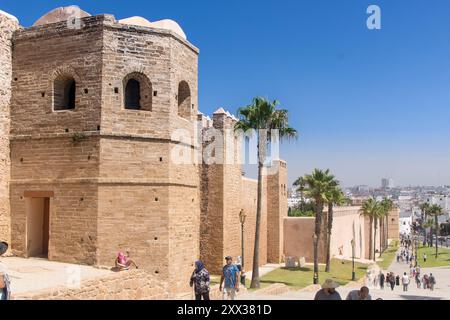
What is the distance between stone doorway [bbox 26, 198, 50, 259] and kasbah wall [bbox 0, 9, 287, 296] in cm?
3

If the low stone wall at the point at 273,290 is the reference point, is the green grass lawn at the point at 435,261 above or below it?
below

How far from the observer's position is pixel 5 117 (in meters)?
14.8

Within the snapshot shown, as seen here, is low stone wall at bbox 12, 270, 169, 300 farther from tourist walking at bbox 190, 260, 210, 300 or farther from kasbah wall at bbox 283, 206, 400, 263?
kasbah wall at bbox 283, 206, 400, 263

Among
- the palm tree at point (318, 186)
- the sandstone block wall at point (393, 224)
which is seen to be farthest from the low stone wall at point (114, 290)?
the sandstone block wall at point (393, 224)

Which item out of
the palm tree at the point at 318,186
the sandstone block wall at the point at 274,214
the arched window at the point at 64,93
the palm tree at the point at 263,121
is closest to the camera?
the arched window at the point at 64,93

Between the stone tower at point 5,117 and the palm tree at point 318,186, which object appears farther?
the palm tree at point 318,186

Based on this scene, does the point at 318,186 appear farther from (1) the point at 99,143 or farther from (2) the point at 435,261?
(2) the point at 435,261

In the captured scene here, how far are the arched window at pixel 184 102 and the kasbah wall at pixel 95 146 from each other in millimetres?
609

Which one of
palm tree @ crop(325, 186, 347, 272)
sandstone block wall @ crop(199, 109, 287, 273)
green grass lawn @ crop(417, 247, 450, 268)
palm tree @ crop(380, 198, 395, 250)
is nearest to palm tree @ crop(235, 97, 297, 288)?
sandstone block wall @ crop(199, 109, 287, 273)

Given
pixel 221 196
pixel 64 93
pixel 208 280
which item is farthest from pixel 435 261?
pixel 208 280

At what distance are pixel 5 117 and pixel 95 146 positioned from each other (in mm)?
3079

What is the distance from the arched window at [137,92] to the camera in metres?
14.5

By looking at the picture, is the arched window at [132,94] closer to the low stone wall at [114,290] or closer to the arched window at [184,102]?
the arched window at [184,102]
